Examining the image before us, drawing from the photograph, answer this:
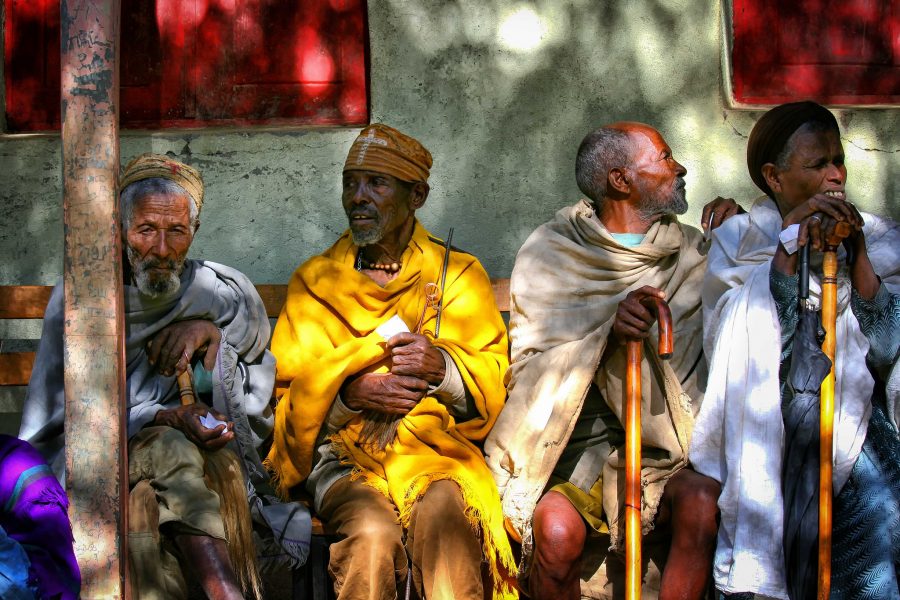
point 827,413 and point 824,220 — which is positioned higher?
point 824,220

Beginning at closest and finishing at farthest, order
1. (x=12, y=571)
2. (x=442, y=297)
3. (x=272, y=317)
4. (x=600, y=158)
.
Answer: (x=12, y=571) < (x=442, y=297) < (x=600, y=158) < (x=272, y=317)

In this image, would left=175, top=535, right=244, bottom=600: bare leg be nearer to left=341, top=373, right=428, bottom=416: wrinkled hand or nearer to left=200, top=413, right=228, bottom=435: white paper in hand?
left=200, top=413, right=228, bottom=435: white paper in hand

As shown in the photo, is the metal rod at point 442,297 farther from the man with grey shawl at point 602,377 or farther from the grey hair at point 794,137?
the grey hair at point 794,137

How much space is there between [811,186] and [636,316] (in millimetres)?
865

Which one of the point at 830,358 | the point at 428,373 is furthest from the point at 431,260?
the point at 830,358

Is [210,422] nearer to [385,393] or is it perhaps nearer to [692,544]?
[385,393]

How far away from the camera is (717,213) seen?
6.25 meters

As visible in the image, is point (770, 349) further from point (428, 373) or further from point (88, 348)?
point (88, 348)

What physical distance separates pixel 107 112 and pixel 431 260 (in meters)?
1.86

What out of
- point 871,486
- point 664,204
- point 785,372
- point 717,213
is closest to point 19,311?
point 664,204

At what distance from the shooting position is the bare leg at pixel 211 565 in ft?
17.3

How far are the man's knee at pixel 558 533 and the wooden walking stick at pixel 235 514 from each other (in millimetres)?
1010

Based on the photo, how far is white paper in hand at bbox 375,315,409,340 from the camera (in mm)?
6098

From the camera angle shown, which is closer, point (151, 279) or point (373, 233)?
point (151, 279)
